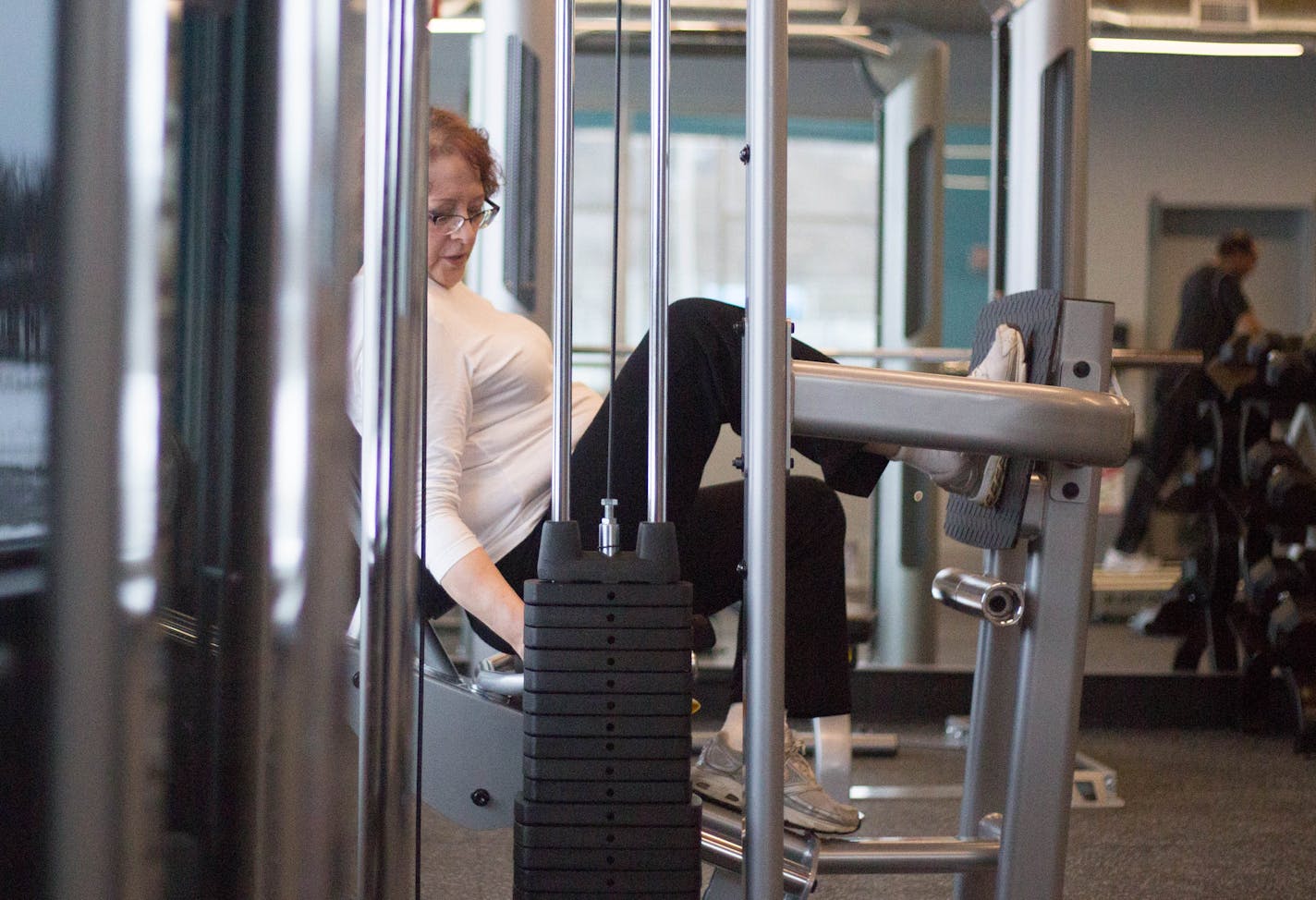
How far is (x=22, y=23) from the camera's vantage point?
17.7 inches

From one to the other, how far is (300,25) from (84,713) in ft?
0.90

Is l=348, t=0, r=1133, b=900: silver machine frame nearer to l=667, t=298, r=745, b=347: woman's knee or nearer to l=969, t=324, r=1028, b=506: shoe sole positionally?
l=969, t=324, r=1028, b=506: shoe sole

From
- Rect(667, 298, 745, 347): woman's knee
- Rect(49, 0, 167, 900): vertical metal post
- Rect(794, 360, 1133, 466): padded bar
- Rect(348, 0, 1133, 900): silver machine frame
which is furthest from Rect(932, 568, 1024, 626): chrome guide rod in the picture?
Rect(49, 0, 167, 900): vertical metal post

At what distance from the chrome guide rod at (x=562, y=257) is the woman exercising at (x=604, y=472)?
0.32 meters

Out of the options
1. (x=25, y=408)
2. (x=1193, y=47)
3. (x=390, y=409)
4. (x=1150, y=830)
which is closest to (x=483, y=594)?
(x=390, y=409)

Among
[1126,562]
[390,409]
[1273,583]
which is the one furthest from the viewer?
[1126,562]

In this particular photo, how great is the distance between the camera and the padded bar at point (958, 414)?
0.94 meters

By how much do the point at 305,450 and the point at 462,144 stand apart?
102 cm

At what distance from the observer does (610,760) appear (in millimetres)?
764

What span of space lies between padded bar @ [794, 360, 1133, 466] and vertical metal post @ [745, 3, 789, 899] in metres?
0.07

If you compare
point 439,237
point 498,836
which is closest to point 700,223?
point 498,836

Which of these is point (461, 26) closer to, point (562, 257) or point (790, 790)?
point (790, 790)

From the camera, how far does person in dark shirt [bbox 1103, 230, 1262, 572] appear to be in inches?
130

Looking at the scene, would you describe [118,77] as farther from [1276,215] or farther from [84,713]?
[1276,215]
